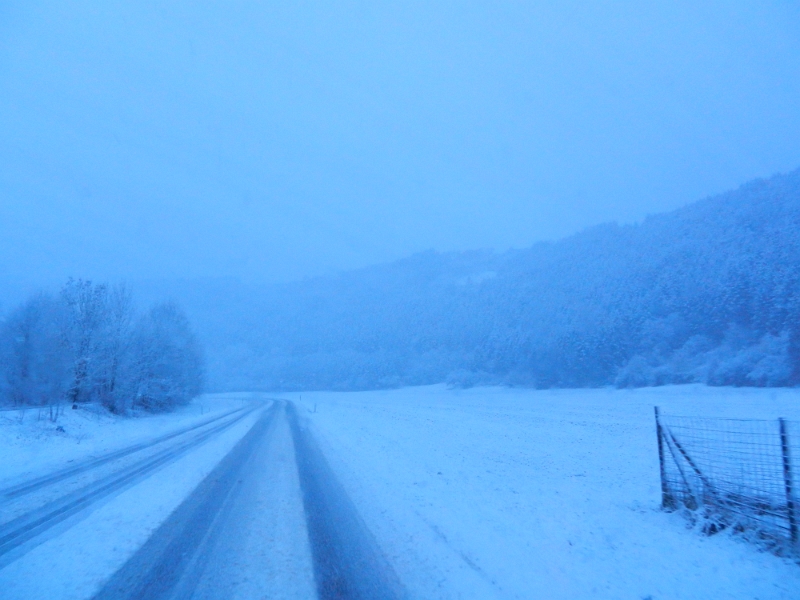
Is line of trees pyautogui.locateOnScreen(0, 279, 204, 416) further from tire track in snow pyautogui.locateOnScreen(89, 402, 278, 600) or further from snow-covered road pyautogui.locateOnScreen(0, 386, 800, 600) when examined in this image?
tire track in snow pyautogui.locateOnScreen(89, 402, 278, 600)

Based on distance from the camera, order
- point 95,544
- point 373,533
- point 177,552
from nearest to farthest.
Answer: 1. point 177,552
2. point 95,544
3. point 373,533

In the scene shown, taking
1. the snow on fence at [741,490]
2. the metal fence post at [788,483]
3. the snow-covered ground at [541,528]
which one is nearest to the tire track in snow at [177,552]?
the snow-covered ground at [541,528]

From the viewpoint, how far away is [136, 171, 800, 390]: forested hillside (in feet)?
152

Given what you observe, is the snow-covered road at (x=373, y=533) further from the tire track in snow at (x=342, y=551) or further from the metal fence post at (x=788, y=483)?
the metal fence post at (x=788, y=483)

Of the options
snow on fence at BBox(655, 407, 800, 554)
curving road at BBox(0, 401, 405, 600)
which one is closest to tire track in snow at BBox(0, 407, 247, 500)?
curving road at BBox(0, 401, 405, 600)

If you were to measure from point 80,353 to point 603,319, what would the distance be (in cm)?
5520

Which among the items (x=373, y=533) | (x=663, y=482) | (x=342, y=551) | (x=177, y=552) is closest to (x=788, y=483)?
(x=663, y=482)

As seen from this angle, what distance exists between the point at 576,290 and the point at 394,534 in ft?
248

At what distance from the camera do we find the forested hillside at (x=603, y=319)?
46.3 m

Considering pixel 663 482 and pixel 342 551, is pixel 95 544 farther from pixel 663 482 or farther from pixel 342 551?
pixel 663 482

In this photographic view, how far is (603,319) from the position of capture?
2562 inches

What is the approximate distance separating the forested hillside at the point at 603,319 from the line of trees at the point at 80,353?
Answer: 44.1 m

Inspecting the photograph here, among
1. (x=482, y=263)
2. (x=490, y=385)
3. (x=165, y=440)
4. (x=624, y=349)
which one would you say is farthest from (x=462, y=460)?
(x=482, y=263)

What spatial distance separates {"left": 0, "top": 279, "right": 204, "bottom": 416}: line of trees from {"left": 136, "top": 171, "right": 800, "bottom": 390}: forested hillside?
44.1m
